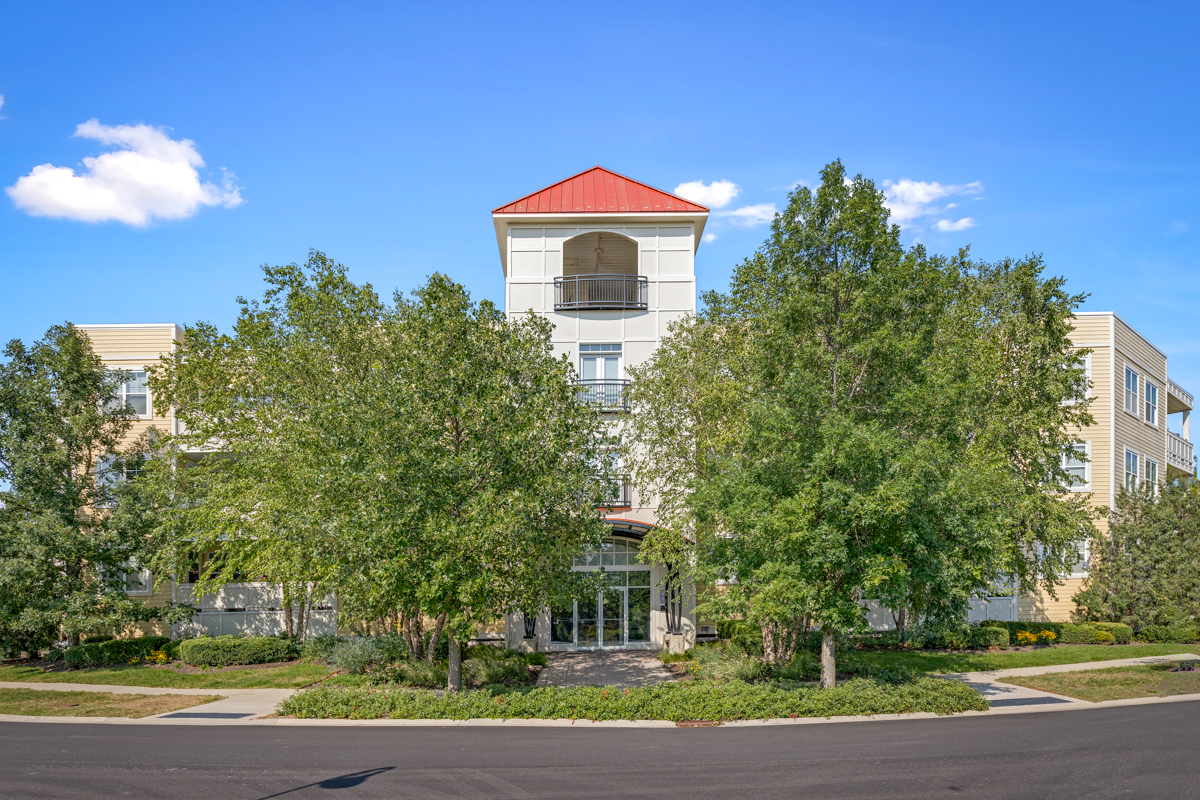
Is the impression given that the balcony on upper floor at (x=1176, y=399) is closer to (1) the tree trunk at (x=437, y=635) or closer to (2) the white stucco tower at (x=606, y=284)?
(2) the white stucco tower at (x=606, y=284)

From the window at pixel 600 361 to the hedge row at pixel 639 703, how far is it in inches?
488

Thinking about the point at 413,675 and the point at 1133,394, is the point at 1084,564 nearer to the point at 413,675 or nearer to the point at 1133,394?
the point at 1133,394

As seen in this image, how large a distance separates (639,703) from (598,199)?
17681 millimetres

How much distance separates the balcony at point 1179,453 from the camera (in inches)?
1361

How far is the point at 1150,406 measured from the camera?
32906 mm

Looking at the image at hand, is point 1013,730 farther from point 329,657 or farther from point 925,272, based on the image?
point 329,657

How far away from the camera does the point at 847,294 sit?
51.6ft

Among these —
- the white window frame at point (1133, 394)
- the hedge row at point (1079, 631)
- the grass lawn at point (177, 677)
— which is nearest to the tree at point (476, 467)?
the grass lawn at point (177, 677)

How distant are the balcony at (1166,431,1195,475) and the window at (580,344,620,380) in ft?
83.6

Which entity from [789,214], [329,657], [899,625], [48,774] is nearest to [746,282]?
[789,214]

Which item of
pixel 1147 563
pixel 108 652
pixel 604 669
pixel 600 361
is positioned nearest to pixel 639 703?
pixel 604 669

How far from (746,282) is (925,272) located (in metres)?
4.16

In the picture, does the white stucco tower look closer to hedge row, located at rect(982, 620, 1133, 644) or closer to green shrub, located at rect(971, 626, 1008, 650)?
green shrub, located at rect(971, 626, 1008, 650)

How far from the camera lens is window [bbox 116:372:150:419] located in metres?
26.9
